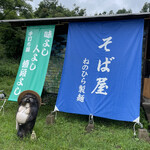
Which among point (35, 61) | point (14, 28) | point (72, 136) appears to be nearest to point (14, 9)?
point (14, 28)

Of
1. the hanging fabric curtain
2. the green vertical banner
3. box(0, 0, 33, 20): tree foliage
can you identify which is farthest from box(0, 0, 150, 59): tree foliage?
the hanging fabric curtain

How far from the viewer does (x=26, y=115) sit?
343 centimetres

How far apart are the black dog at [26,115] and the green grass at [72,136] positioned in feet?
0.73

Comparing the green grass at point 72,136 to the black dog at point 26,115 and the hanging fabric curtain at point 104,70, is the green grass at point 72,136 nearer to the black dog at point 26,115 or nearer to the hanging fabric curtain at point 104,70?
the black dog at point 26,115

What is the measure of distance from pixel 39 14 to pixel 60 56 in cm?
2372

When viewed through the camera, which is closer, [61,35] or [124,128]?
[124,128]

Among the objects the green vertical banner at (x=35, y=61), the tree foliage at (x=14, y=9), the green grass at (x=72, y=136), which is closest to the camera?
the green grass at (x=72, y=136)

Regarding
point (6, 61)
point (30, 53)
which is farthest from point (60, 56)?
point (6, 61)

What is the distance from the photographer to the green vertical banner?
4824mm

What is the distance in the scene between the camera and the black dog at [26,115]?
134 inches

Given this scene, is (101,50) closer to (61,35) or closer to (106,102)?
(106,102)

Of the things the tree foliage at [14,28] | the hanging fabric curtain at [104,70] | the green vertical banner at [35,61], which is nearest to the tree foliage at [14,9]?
the tree foliage at [14,28]

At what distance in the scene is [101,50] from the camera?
4.45 metres

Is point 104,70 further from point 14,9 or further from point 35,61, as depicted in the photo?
point 14,9
